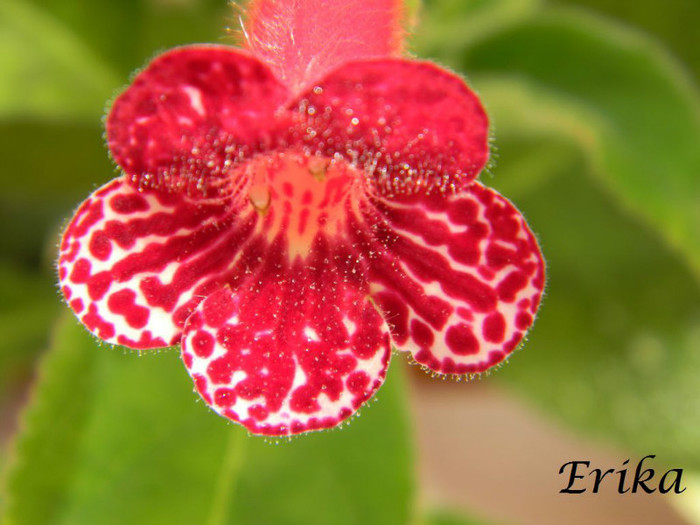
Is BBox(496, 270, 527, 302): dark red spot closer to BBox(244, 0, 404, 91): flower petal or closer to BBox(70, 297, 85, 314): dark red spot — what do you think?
BBox(244, 0, 404, 91): flower petal

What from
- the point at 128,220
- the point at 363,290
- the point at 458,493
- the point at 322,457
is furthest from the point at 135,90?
the point at 458,493

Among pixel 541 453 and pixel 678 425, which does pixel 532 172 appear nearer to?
pixel 678 425

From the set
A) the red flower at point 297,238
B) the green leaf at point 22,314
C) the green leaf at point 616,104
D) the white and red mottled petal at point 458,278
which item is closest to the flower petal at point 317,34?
the red flower at point 297,238

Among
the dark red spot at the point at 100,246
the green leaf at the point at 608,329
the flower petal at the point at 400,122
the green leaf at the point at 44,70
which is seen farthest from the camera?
the green leaf at the point at 608,329

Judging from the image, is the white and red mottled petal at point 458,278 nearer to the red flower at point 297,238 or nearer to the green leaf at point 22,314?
the red flower at point 297,238

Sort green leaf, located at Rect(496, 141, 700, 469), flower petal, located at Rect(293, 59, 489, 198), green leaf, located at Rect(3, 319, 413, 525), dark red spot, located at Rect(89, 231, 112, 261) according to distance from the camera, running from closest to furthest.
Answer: flower petal, located at Rect(293, 59, 489, 198)
dark red spot, located at Rect(89, 231, 112, 261)
green leaf, located at Rect(3, 319, 413, 525)
green leaf, located at Rect(496, 141, 700, 469)

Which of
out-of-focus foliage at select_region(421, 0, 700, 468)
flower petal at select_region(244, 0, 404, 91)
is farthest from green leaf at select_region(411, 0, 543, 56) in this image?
flower petal at select_region(244, 0, 404, 91)

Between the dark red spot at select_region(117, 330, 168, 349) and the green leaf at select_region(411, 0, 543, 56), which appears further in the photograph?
the green leaf at select_region(411, 0, 543, 56)
